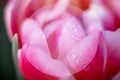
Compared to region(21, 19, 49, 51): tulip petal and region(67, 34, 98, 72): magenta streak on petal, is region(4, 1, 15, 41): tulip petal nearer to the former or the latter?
region(21, 19, 49, 51): tulip petal

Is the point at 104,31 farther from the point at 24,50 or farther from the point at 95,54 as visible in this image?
the point at 24,50

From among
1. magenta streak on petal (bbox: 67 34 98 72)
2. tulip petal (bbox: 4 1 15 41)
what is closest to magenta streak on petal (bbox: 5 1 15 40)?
tulip petal (bbox: 4 1 15 41)

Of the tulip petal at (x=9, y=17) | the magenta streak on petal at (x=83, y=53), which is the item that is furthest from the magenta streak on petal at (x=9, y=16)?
the magenta streak on petal at (x=83, y=53)

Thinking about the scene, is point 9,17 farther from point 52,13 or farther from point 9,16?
point 52,13

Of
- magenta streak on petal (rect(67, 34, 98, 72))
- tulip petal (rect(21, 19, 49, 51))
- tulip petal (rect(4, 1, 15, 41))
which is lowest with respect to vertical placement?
magenta streak on petal (rect(67, 34, 98, 72))

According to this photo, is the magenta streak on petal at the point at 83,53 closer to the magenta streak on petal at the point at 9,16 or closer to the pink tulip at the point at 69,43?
the pink tulip at the point at 69,43

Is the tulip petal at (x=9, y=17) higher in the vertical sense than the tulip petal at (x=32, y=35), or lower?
higher

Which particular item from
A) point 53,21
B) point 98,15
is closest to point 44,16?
point 53,21

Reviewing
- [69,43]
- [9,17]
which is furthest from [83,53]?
[9,17]
